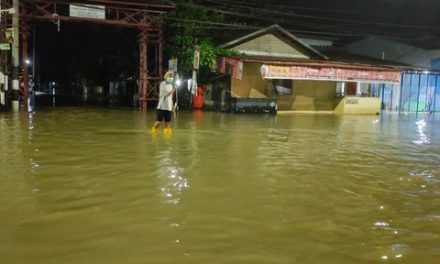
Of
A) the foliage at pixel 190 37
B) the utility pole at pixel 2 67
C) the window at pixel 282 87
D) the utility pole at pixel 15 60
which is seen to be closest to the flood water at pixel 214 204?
the utility pole at pixel 2 67

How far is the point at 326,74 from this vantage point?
2703 cm

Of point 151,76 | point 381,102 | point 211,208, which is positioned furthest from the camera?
point 381,102

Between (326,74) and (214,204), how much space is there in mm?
22523

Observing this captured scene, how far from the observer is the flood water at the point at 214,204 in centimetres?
430

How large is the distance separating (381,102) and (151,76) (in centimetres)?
1606

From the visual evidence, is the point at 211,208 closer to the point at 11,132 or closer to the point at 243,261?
the point at 243,261

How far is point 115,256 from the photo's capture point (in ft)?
13.4

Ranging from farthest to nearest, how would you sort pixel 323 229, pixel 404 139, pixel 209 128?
pixel 209 128 → pixel 404 139 → pixel 323 229

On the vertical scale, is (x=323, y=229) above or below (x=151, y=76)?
below

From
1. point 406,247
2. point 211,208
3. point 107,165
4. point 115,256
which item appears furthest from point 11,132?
point 406,247

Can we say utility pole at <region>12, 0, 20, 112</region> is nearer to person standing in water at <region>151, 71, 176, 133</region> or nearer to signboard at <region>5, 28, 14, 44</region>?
signboard at <region>5, 28, 14, 44</region>

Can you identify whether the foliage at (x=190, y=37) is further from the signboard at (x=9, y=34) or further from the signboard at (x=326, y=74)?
the signboard at (x=9, y=34)

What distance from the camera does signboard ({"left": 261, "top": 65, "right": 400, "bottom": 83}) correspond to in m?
25.5

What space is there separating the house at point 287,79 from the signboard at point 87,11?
23.0 feet
